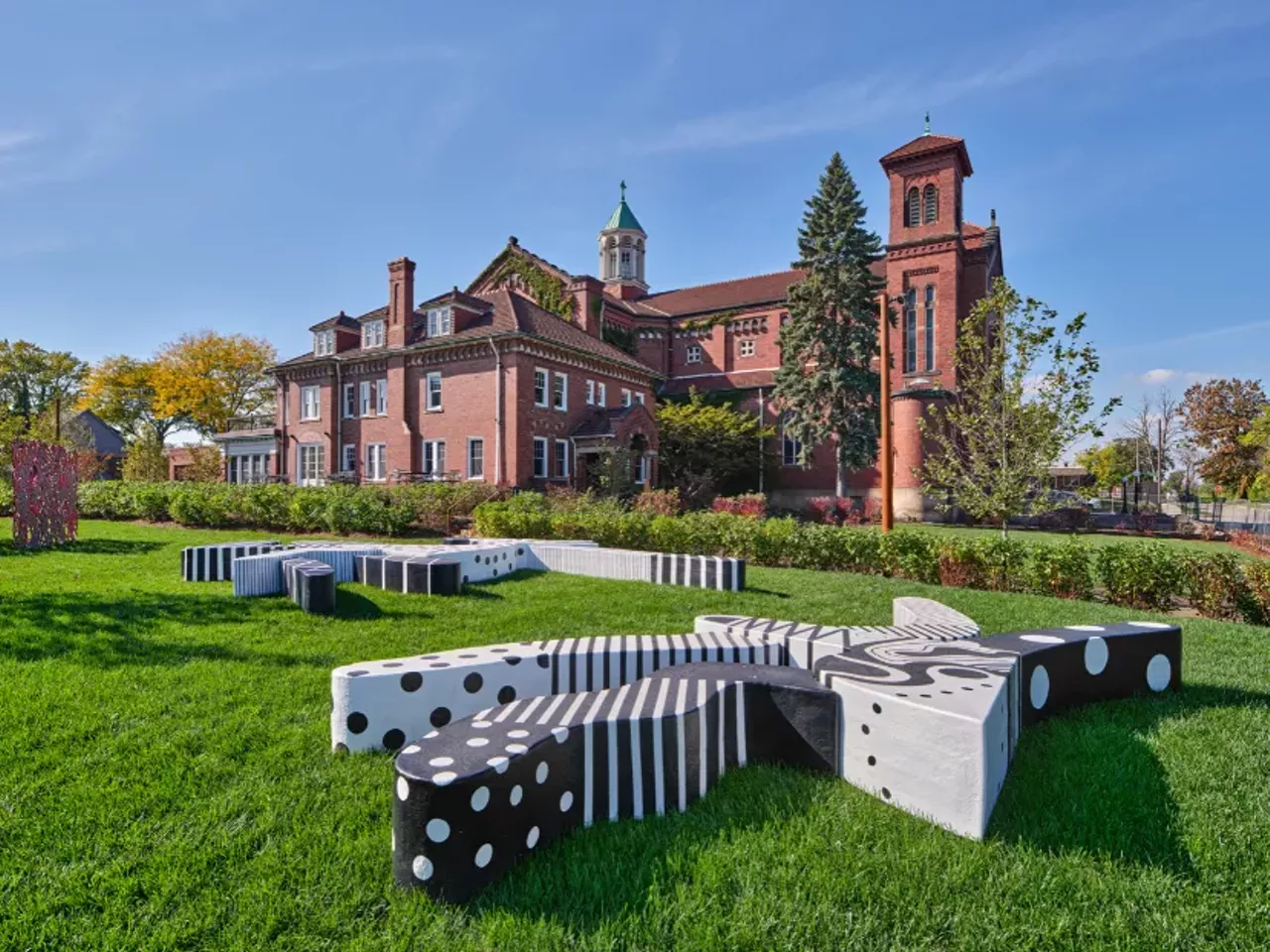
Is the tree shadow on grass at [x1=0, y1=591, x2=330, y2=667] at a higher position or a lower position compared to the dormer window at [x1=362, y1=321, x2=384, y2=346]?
lower

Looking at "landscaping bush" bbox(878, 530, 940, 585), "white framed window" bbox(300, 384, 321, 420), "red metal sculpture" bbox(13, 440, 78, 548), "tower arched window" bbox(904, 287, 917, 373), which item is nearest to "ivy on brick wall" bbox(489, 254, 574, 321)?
"white framed window" bbox(300, 384, 321, 420)

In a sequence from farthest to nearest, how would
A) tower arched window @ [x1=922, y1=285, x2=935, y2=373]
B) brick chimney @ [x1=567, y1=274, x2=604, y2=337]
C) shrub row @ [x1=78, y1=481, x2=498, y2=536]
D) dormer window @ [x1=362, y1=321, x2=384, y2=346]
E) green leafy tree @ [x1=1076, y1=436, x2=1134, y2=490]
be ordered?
1. green leafy tree @ [x1=1076, y1=436, x2=1134, y2=490]
2. brick chimney @ [x1=567, y1=274, x2=604, y2=337]
3. tower arched window @ [x1=922, y1=285, x2=935, y2=373]
4. dormer window @ [x1=362, y1=321, x2=384, y2=346]
5. shrub row @ [x1=78, y1=481, x2=498, y2=536]

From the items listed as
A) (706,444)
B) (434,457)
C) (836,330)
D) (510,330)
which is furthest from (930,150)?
(434,457)

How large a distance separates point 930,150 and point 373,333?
2851 centimetres

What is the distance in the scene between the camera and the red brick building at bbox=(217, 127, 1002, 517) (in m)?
27.8

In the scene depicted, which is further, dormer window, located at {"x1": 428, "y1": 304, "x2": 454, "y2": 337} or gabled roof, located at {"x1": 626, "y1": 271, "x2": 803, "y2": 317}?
gabled roof, located at {"x1": 626, "y1": 271, "x2": 803, "y2": 317}

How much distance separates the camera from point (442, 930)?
8.10ft

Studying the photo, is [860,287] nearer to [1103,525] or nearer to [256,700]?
[1103,525]

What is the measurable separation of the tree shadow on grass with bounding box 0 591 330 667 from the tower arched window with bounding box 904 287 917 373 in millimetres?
31762

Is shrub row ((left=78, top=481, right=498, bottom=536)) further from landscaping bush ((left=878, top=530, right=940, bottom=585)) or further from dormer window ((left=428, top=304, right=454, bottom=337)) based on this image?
landscaping bush ((left=878, top=530, right=940, bottom=585))

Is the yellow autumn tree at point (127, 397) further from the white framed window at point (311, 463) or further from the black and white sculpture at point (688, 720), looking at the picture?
the black and white sculpture at point (688, 720)

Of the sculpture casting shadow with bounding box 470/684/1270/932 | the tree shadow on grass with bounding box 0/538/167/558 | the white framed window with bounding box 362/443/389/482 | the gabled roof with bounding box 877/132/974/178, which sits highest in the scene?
the gabled roof with bounding box 877/132/974/178

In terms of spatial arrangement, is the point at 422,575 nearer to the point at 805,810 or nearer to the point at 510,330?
the point at 805,810

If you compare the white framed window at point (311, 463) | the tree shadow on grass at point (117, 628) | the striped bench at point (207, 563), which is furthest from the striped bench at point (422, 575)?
the white framed window at point (311, 463)
